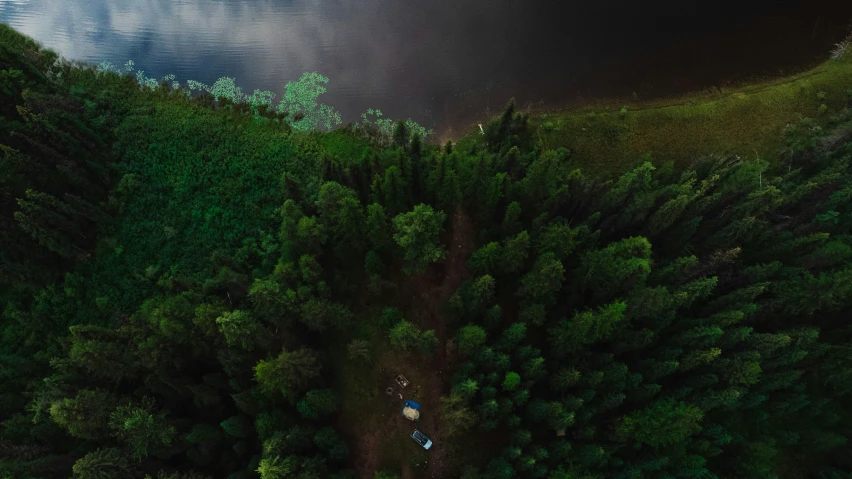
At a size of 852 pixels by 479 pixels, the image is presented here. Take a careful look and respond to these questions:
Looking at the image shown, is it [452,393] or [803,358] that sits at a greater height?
[452,393]

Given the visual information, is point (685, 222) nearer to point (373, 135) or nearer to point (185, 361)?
point (373, 135)

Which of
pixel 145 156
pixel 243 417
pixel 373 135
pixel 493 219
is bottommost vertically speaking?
pixel 243 417

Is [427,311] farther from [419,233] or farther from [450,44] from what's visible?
[450,44]

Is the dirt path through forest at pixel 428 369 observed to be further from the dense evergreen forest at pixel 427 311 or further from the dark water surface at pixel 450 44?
the dark water surface at pixel 450 44

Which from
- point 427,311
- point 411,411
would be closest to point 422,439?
point 411,411

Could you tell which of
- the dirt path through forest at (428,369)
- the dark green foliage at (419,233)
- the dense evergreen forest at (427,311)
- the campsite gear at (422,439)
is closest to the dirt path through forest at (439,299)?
the dirt path through forest at (428,369)

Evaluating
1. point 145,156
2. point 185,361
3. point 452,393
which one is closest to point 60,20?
point 145,156
